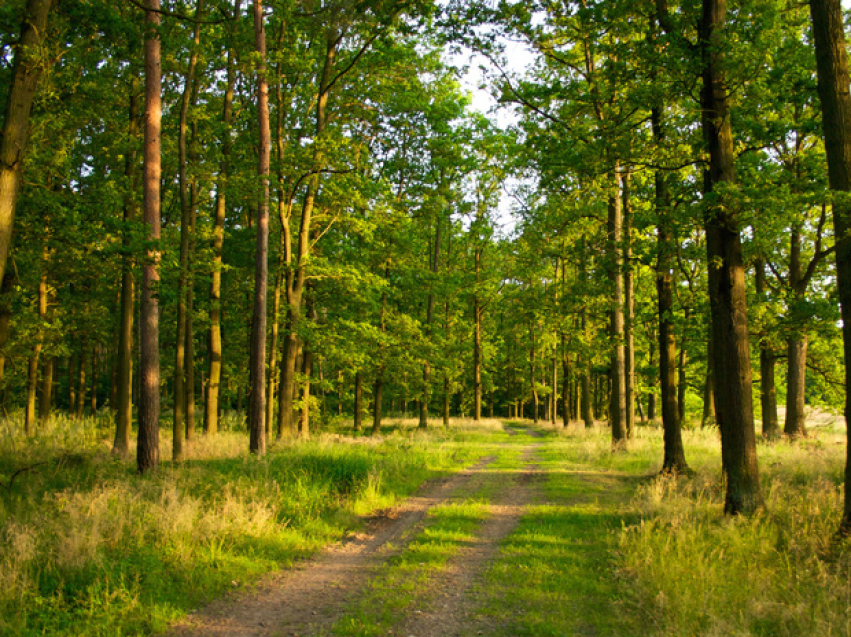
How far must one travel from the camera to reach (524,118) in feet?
42.9


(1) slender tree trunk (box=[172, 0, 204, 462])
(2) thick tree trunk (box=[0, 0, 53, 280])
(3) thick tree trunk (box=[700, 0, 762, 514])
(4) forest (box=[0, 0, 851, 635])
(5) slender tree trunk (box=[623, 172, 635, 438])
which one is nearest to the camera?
(4) forest (box=[0, 0, 851, 635])

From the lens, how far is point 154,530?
6.57 m

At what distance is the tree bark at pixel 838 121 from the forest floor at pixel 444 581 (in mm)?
3421

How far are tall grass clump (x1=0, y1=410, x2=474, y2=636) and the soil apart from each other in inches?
11.8

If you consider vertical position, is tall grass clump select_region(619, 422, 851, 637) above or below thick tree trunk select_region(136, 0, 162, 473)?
below

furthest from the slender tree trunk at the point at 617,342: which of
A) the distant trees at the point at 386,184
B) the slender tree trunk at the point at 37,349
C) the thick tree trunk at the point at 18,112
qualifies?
the slender tree trunk at the point at 37,349

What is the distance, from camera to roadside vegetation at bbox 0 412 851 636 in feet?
15.7

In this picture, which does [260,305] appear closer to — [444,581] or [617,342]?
[444,581]

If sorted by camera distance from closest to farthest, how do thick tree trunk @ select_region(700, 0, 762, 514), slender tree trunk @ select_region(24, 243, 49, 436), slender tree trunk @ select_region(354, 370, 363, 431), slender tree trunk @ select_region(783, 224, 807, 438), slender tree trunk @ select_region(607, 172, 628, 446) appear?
thick tree trunk @ select_region(700, 0, 762, 514)
slender tree trunk @ select_region(607, 172, 628, 446)
slender tree trunk @ select_region(24, 243, 49, 436)
slender tree trunk @ select_region(783, 224, 807, 438)
slender tree trunk @ select_region(354, 370, 363, 431)

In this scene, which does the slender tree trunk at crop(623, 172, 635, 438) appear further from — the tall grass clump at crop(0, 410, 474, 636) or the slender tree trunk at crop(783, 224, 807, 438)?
the tall grass clump at crop(0, 410, 474, 636)

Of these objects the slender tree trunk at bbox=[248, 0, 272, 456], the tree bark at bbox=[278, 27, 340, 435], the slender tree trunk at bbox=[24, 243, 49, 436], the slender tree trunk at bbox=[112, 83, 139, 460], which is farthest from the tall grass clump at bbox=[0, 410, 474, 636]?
the slender tree trunk at bbox=[24, 243, 49, 436]

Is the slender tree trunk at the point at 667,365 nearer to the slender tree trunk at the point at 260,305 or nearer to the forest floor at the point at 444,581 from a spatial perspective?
the forest floor at the point at 444,581

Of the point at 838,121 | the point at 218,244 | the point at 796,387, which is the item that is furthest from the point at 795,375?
the point at 218,244

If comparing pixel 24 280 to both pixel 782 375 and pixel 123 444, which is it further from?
pixel 782 375
